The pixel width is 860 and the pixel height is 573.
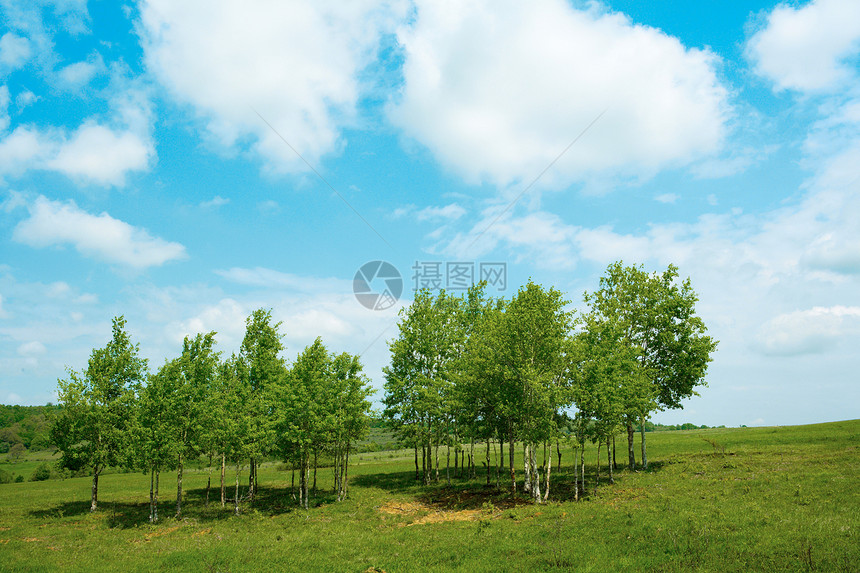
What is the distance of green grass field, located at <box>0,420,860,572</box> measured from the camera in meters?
22.5

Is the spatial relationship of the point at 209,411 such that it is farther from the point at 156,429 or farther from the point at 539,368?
the point at 539,368

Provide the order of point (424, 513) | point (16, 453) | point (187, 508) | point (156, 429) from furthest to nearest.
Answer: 1. point (16, 453)
2. point (187, 508)
3. point (156, 429)
4. point (424, 513)

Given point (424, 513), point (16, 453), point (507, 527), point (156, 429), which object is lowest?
point (16, 453)

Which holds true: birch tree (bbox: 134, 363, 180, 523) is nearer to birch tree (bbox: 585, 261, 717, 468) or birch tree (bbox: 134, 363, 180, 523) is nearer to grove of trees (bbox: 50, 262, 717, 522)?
grove of trees (bbox: 50, 262, 717, 522)

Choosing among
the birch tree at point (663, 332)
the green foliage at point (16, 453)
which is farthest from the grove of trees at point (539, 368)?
the green foliage at point (16, 453)

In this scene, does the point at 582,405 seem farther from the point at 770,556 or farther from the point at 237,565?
the point at 237,565

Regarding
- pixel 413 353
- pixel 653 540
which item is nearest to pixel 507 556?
pixel 653 540

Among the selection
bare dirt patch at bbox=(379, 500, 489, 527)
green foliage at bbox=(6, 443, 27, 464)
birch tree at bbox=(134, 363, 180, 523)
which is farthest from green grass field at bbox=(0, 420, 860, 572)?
green foliage at bbox=(6, 443, 27, 464)

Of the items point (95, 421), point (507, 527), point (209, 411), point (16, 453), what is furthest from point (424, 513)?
point (16, 453)

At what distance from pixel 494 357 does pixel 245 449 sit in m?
25.0

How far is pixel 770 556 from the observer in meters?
20.6

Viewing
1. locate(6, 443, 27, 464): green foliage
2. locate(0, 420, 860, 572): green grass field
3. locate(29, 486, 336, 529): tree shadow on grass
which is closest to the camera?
locate(0, 420, 860, 572): green grass field

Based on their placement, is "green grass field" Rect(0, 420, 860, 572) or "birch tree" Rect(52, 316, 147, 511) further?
"birch tree" Rect(52, 316, 147, 511)

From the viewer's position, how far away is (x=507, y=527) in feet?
101
